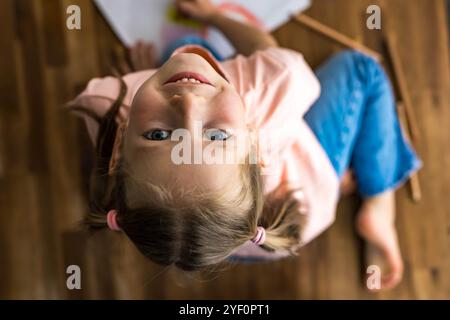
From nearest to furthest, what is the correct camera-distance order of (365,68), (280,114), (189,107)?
(189,107) → (280,114) → (365,68)

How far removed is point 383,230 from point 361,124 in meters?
0.18

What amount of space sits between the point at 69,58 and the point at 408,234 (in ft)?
2.01

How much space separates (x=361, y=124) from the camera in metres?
0.65

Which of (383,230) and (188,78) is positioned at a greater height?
(188,78)

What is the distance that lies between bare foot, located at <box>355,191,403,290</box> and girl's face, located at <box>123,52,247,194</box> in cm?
33

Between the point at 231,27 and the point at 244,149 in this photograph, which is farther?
the point at 231,27

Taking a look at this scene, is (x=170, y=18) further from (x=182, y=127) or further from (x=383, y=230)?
(x=383, y=230)

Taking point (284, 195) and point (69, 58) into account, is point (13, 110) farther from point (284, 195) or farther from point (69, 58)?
point (284, 195)

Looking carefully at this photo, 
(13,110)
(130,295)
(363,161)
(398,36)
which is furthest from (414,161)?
(13,110)

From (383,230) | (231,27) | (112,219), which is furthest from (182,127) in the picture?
(383,230)

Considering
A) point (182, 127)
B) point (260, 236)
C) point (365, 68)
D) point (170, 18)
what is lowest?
point (260, 236)

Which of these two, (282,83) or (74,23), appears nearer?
(282,83)

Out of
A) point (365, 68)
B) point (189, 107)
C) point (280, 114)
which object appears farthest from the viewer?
point (365, 68)

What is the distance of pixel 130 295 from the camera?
697 mm
